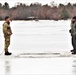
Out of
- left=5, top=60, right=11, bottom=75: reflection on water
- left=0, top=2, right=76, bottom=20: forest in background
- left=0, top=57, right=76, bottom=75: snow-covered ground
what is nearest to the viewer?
left=0, top=57, right=76, bottom=75: snow-covered ground

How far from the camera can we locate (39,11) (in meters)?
170

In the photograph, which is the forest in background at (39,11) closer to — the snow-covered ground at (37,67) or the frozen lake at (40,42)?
the frozen lake at (40,42)

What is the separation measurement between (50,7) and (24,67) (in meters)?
174

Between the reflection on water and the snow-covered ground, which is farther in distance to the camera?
the reflection on water

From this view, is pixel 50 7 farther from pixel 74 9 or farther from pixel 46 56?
pixel 46 56

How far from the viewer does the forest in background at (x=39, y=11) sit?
163m

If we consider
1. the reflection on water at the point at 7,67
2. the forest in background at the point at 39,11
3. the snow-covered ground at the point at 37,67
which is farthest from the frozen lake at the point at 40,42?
the forest in background at the point at 39,11

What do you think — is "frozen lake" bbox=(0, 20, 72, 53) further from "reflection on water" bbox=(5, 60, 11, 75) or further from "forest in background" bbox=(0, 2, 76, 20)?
"forest in background" bbox=(0, 2, 76, 20)

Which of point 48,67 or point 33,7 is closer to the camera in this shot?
point 48,67

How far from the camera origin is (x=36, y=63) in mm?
11602

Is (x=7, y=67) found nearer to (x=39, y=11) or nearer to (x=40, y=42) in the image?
(x=40, y=42)

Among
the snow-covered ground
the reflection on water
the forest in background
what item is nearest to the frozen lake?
the reflection on water

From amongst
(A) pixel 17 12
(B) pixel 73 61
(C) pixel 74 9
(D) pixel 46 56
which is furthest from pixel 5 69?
(C) pixel 74 9

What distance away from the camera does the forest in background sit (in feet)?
536
